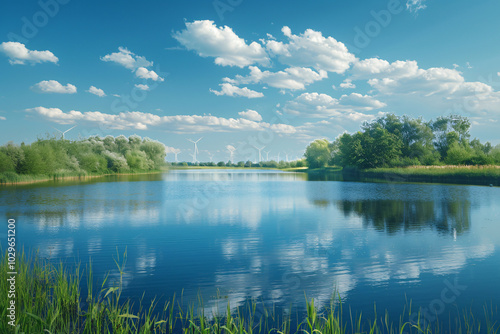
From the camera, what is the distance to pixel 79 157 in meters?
69.5

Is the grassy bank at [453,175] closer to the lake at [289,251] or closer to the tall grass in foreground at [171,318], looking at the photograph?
the lake at [289,251]

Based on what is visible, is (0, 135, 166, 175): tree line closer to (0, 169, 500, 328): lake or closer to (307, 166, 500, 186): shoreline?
(0, 169, 500, 328): lake

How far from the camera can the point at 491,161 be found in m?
49.2

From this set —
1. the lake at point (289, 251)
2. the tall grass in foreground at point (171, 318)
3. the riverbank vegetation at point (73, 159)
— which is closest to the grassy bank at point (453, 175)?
the lake at point (289, 251)

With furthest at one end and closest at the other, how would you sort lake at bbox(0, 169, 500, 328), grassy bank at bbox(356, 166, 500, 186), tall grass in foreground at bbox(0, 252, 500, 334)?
grassy bank at bbox(356, 166, 500, 186) → lake at bbox(0, 169, 500, 328) → tall grass in foreground at bbox(0, 252, 500, 334)

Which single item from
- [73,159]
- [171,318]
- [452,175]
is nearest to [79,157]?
[73,159]

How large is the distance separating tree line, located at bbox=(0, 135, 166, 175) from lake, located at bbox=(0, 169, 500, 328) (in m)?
34.2

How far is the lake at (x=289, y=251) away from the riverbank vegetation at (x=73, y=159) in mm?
33659

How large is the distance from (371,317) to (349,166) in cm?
8393

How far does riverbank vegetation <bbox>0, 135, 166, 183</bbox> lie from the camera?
156 feet

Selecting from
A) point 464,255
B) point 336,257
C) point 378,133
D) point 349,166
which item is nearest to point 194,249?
point 336,257

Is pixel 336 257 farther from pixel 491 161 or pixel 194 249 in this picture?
pixel 491 161

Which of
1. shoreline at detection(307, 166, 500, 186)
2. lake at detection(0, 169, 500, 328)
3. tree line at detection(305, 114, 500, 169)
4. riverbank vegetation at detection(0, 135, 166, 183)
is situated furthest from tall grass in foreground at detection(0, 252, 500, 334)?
tree line at detection(305, 114, 500, 169)

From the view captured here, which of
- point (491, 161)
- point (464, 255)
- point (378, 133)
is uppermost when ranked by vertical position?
point (378, 133)
